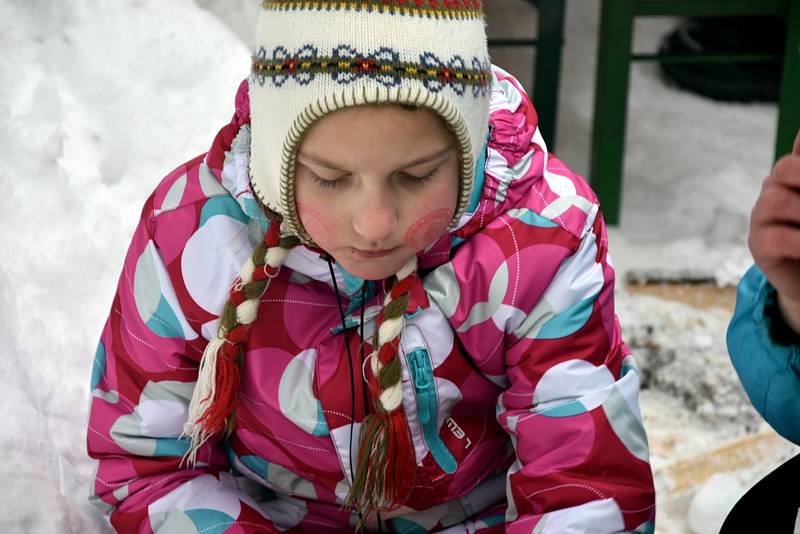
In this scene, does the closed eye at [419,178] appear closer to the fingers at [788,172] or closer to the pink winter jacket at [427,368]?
the pink winter jacket at [427,368]

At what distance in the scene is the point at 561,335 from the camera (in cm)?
164

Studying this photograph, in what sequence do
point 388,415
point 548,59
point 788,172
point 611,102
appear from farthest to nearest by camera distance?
point 548,59 < point 611,102 < point 388,415 < point 788,172

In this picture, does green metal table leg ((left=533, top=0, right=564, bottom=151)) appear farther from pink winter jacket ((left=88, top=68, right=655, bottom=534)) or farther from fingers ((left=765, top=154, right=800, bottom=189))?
fingers ((left=765, top=154, right=800, bottom=189))

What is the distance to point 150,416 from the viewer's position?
1.76m

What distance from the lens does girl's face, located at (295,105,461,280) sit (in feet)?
4.63

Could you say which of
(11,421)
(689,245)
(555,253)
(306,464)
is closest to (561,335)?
(555,253)

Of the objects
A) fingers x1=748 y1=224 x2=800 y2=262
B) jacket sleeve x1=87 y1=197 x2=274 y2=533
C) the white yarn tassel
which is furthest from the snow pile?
fingers x1=748 y1=224 x2=800 y2=262

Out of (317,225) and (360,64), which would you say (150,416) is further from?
(360,64)

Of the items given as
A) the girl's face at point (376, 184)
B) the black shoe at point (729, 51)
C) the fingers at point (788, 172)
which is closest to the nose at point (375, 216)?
the girl's face at point (376, 184)

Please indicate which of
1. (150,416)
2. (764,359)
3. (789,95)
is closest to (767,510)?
(764,359)

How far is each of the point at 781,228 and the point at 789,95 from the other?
2235 millimetres

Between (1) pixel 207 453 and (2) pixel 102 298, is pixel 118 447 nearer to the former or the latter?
(1) pixel 207 453

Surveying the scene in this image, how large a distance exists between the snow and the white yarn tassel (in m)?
0.24

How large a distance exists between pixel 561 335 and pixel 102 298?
43.9 inches
